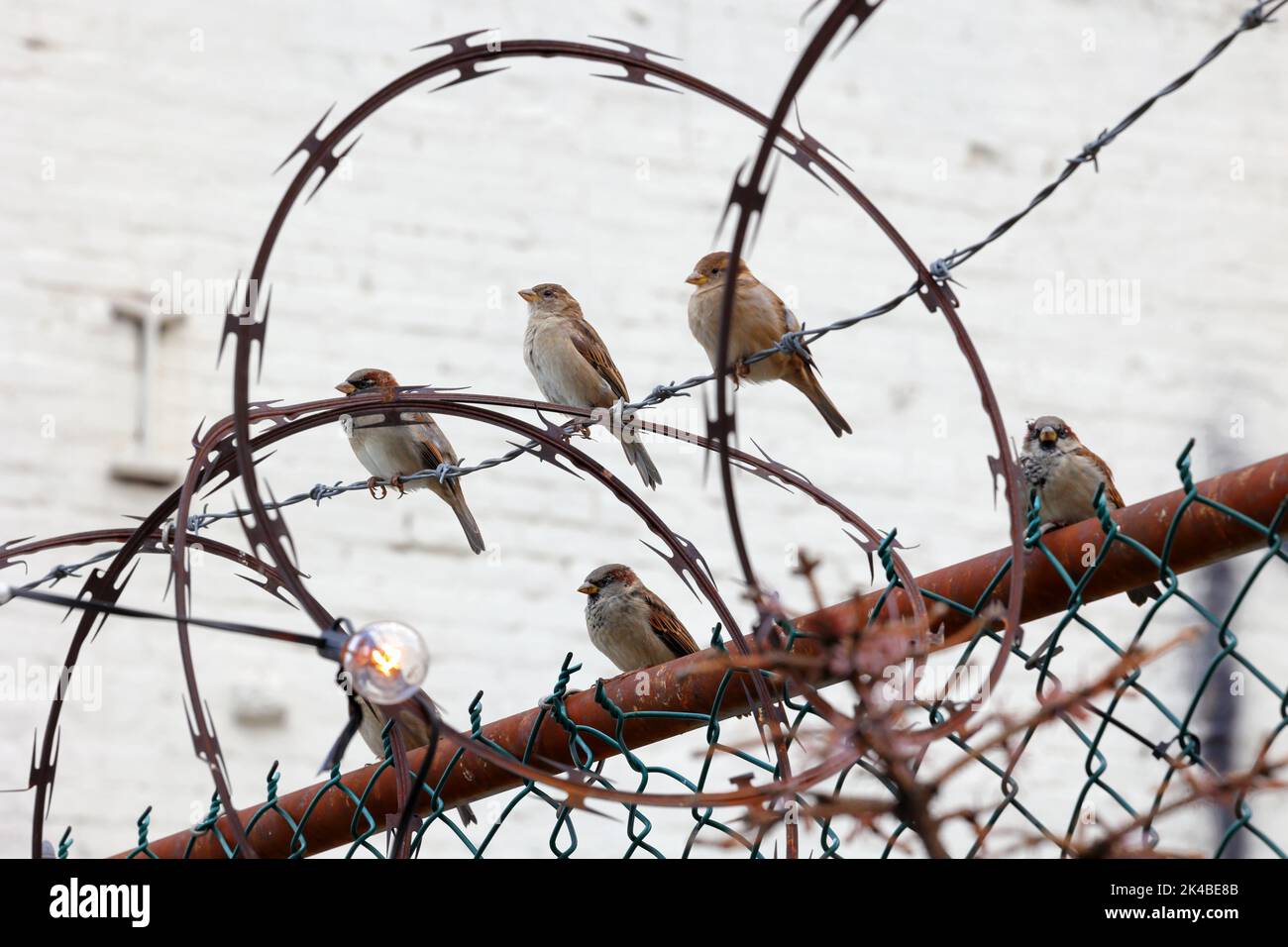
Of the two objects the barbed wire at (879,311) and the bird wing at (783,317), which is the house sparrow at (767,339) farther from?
the barbed wire at (879,311)

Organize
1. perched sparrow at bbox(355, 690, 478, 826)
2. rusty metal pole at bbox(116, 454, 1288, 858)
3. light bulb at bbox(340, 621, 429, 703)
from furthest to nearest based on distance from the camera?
perched sparrow at bbox(355, 690, 478, 826)
rusty metal pole at bbox(116, 454, 1288, 858)
light bulb at bbox(340, 621, 429, 703)

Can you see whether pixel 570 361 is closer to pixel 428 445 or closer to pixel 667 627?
pixel 428 445

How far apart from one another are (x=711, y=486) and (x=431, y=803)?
3913 mm

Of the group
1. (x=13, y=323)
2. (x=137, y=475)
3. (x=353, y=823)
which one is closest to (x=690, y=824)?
(x=137, y=475)

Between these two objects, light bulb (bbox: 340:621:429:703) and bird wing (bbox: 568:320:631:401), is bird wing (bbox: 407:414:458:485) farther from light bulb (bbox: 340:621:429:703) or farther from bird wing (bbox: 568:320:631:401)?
light bulb (bbox: 340:621:429:703)

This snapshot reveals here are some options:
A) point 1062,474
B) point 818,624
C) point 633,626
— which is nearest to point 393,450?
point 633,626

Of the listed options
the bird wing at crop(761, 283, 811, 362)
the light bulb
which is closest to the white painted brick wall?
the bird wing at crop(761, 283, 811, 362)

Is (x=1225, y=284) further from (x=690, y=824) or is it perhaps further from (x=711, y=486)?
(x=690, y=824)

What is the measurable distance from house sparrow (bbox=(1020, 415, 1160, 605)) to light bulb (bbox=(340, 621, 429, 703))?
159cm

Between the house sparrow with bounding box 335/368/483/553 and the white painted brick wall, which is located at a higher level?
the white painted brick wall

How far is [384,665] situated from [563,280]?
4532mm

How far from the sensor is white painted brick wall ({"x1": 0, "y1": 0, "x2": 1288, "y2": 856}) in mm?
5340
